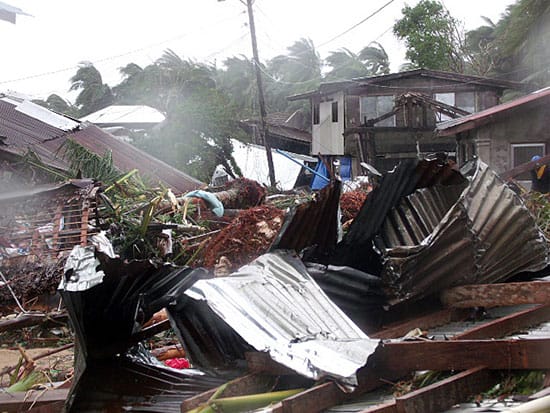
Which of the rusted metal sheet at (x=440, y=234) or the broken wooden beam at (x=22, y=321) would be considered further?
the broken wooden beam at (x=22, y=321)

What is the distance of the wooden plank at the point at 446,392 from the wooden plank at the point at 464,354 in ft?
0.19

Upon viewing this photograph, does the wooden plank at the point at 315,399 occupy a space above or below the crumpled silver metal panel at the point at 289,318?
below

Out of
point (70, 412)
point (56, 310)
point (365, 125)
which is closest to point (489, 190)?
point (70, 412)

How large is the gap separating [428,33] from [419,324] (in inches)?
1138

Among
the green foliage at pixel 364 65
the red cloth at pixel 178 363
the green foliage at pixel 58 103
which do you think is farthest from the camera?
the green foliage at pixel 58 103

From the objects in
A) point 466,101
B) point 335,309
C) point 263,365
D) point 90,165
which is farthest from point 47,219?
point 466,101

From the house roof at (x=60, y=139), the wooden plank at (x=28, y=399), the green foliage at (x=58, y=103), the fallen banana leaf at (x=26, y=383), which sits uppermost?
the green foliage at (x=58, y=103)

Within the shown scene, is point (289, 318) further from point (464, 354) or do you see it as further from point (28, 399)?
point (28, 399)

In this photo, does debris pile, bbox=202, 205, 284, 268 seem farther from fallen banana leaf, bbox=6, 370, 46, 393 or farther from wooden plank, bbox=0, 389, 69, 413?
wooden plank, bbox=0, 389, 69, 413

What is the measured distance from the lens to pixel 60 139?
52.2 ft

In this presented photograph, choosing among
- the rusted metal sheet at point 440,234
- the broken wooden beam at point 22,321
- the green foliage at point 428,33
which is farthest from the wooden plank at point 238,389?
the green foliage at point 428,33

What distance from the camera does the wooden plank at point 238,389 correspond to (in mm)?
3117

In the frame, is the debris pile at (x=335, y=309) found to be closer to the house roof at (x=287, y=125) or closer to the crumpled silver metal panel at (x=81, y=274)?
the crumpled silver metal panel at (x=81, y=274)

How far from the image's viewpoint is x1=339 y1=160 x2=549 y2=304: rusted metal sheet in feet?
14.1
